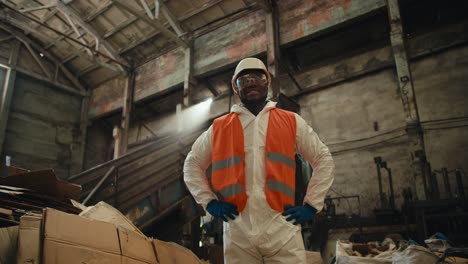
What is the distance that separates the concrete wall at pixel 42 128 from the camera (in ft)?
34.5

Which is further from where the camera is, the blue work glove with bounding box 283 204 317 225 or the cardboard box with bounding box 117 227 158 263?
the cardboard box with bounding box 117 227 158 263

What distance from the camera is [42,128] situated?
11180mm

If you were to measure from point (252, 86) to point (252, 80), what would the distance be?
0.12ft

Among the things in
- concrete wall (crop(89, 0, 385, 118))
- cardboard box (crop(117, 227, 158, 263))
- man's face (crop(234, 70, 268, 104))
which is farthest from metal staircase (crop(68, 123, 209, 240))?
concrete wall (crop(89, 0, 385, 118))

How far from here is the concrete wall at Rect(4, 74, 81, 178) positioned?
1051cm

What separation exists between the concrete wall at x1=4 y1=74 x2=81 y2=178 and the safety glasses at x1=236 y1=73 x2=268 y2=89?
33.3ft

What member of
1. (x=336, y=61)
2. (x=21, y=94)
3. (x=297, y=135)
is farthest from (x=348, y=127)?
(x=21, y=94)

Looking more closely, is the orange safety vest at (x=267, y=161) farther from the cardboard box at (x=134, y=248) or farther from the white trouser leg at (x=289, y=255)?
the cardboard box at (x=134, y=248)

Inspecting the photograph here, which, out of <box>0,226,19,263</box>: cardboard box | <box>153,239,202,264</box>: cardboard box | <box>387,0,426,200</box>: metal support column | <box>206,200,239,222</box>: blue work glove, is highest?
<box>387,0,426,200</box>: metal support column

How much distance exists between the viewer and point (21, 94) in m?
10.9

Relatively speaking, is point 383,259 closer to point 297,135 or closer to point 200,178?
point 297,135

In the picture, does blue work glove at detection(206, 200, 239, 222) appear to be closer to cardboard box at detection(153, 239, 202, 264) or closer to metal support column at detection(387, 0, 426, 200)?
cardboard box at detection(153, 239, 202, 264)

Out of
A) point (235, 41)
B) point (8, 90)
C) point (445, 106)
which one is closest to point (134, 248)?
point (445, 106)

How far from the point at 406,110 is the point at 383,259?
3.50 m
